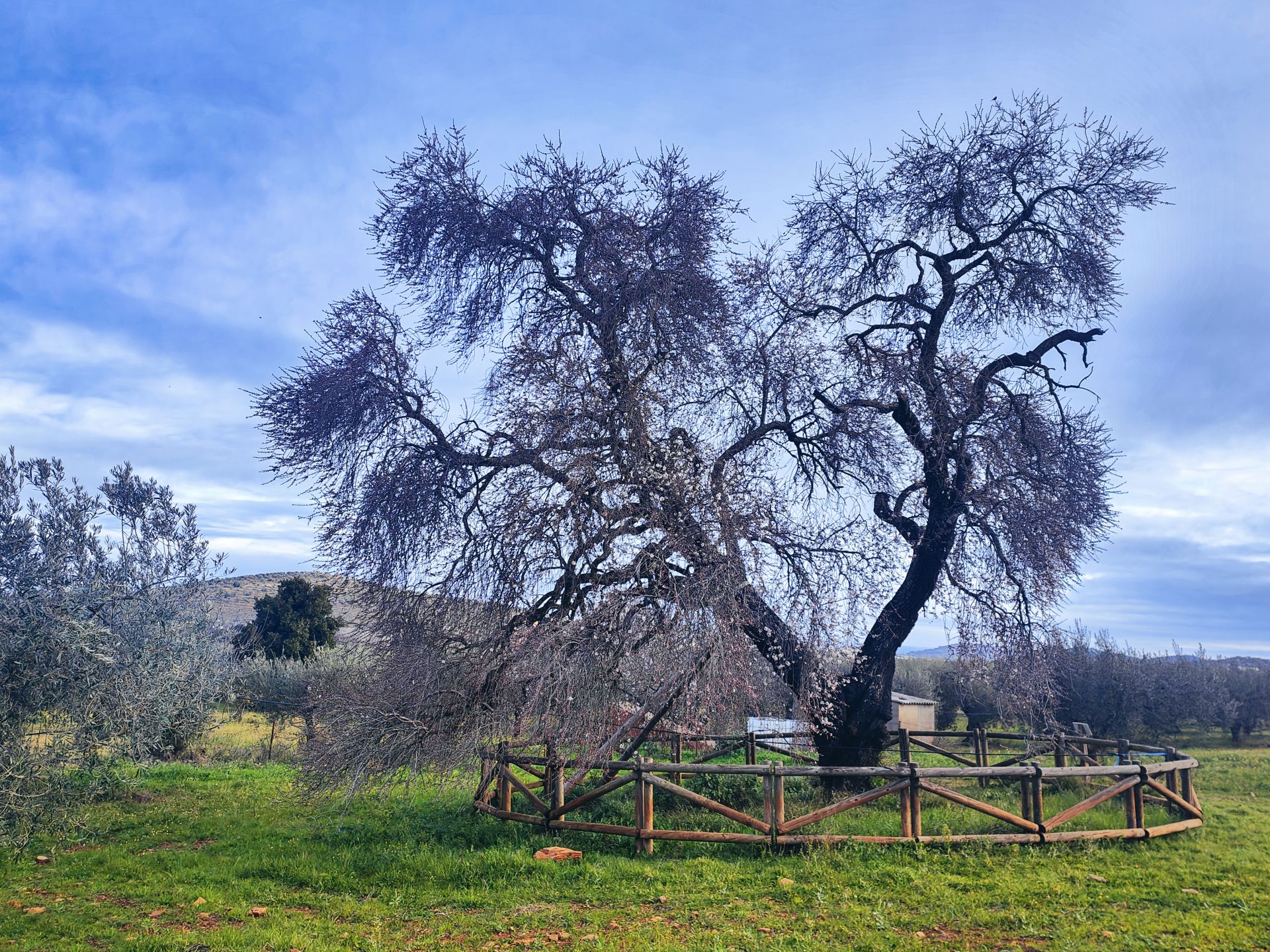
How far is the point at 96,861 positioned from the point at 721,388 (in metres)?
12.3

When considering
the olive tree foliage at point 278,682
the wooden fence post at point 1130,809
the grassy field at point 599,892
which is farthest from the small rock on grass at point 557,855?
the olive tree foliage at point 278,682

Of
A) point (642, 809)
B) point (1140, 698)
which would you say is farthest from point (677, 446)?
point (1140, 698)

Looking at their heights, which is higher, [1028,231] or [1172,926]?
[1028,231]

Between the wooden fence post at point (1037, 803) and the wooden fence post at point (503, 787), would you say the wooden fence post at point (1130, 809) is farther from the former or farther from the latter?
the wooden fence post at point (503, 787)

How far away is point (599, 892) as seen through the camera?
29.9ft

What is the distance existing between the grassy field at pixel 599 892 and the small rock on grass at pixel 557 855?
1.05ft

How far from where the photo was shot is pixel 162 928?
8.31m

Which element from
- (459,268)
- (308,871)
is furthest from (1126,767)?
(459,268)

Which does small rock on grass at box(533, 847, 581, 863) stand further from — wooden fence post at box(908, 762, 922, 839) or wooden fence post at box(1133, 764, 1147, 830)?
wooden fence post at box(1133, 764, 1147, 830)

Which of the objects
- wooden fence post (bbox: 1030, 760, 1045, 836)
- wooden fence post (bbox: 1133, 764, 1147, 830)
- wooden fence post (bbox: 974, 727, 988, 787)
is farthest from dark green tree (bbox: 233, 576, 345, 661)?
wooden fence post (bbox: 1133, 764, 1147, 830)

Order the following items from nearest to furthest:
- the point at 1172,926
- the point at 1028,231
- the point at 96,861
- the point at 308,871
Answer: the point at 1172,926
the point at 308,871
the point at 96,861
the point at 1028,231

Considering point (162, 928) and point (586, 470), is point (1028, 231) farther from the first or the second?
point (162, 928)

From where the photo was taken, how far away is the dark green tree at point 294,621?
39.7 m

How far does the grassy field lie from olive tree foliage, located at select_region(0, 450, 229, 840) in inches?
54.3
